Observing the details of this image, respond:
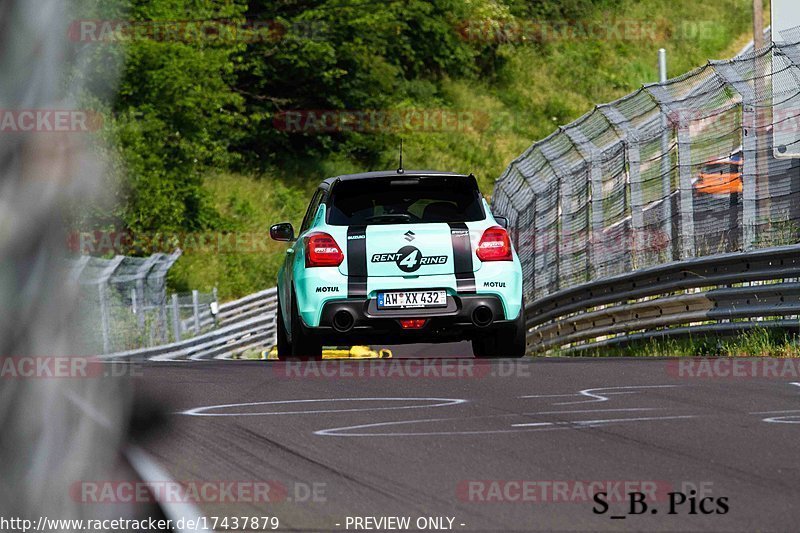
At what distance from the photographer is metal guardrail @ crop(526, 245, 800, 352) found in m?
13.9

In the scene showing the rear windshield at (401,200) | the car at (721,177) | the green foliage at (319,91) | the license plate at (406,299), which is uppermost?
the green foliage at (319,91)

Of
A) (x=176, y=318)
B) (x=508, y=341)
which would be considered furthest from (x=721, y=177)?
(x=176, y=318)

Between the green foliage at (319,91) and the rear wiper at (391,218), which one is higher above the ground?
the green foliage at (319,91)

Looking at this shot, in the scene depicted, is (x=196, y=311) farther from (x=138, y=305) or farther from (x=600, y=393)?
(x=600, y=393)

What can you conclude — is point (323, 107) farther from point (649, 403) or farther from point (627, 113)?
point (649, 403)

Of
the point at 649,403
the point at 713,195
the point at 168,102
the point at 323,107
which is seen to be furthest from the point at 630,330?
the point at 323,107

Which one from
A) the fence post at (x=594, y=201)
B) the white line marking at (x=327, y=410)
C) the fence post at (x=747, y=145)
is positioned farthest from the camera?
the fence post at (x=594, y=201)

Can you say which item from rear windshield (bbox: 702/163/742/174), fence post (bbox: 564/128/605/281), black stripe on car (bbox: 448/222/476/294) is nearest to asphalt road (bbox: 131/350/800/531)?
black stripe on car (bbox: 448/222/476/294)

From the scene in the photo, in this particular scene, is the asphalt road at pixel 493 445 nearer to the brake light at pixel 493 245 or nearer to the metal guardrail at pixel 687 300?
the brake light at pixel 493 245

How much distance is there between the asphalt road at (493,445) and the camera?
4961 millimetres

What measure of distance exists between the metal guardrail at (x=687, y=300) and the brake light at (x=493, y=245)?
290 centimetres

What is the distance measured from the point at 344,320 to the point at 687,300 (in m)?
4.78

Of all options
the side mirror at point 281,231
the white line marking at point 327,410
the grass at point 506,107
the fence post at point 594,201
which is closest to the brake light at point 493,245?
the side mirror at point 281,231

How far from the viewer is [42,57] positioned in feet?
3.46
